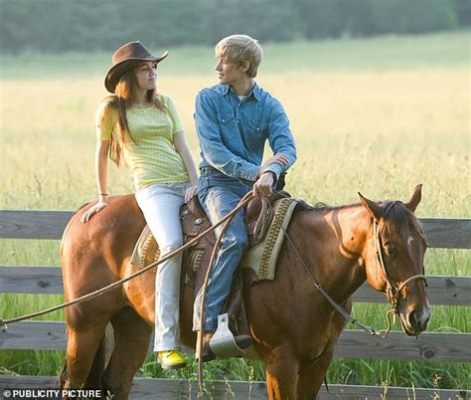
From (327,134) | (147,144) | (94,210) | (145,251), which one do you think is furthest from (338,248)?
(327,134)

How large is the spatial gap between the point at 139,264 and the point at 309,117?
1855 cm

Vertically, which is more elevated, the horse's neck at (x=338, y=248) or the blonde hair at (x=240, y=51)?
the blonde hair at (x=240, y=51)

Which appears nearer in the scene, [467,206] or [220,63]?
[220,63]

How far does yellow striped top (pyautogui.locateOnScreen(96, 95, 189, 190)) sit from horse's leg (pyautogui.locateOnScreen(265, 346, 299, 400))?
4.37 feet

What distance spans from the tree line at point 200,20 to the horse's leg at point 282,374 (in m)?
34.7

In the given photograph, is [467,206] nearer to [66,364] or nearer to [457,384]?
[457,384]

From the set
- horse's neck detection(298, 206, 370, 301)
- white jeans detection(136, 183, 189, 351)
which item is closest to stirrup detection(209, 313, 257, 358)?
white jeans detection(136, 183, 189, 351)

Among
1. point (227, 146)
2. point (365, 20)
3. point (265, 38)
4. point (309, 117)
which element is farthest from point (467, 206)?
point (365, 20)

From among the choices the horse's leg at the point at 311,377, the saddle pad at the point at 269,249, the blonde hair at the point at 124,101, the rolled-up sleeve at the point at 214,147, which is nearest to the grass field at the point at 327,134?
the horse's leg at the point at 311,377

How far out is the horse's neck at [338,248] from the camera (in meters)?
5.91

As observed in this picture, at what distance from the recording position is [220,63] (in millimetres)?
A: 6324

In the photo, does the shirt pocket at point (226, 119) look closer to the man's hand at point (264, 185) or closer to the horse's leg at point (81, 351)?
the man's hand at point (264, 185)

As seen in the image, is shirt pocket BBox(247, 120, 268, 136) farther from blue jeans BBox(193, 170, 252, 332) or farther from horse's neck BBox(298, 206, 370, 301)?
horse's neck BBox(298, 206, 370, 301)

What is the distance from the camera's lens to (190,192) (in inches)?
259
